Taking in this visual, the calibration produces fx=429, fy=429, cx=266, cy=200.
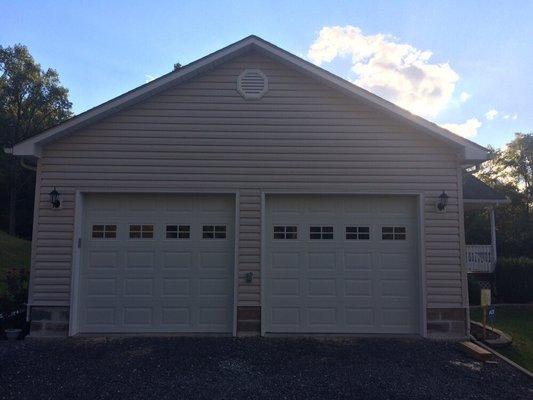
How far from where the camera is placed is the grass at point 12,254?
15625 millimetres

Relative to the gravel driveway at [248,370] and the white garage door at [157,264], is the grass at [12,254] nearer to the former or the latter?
the white garage door at [157,264]

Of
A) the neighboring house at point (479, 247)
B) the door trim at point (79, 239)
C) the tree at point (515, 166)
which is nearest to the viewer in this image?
the door trim at point (79, 239)

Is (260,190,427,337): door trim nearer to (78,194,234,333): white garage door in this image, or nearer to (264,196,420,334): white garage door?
(264,196,420,334): white garage door

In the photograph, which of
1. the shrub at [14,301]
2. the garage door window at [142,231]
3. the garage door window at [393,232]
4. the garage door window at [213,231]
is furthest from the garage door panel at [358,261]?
the shrub at [14,301]

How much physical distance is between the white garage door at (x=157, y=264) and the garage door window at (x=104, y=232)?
0.06ft

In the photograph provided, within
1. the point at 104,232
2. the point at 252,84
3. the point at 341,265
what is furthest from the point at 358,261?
the point at 104,232

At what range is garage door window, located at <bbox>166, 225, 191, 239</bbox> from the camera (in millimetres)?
7809

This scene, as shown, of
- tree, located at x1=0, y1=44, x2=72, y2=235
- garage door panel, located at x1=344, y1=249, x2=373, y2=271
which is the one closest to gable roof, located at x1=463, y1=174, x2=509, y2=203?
garage door panel, located at x1=344, y1=249, x2=373, y2=271

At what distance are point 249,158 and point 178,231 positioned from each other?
1854 millimetres

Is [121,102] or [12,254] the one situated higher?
[121,102]

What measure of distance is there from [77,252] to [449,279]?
21.7ft

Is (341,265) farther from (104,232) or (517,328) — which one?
(104,232)

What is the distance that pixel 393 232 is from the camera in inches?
309

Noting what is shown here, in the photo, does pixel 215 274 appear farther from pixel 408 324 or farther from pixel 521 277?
pixel 521 277
